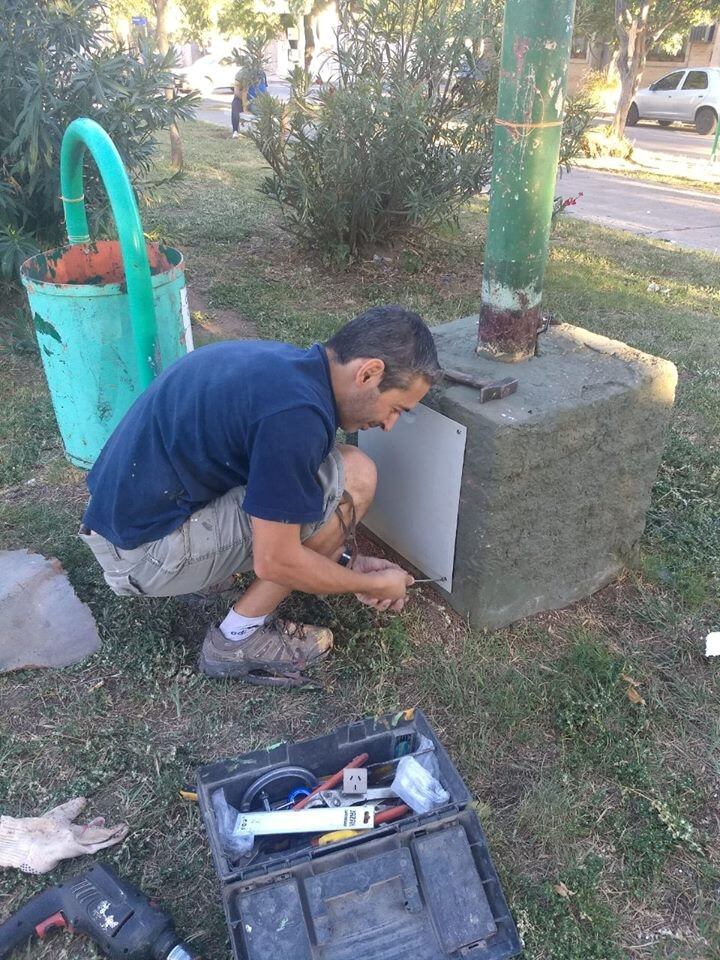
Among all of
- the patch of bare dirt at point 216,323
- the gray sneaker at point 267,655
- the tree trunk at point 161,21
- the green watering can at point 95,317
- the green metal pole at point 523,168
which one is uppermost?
the tree trunk at point 161,21

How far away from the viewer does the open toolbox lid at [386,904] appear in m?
1.47

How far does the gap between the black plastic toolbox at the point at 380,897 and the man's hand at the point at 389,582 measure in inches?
27.4

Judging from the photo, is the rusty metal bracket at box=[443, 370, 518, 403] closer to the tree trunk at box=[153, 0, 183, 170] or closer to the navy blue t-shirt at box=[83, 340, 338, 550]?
the navy blue t-shirt at box=[83, 340, 338, 550]

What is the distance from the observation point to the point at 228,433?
1.88 m

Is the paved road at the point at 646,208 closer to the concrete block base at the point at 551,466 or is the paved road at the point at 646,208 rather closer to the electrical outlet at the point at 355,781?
the concrete block base at the point at 551,466

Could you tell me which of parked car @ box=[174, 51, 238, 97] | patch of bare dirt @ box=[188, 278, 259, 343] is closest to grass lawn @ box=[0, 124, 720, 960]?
patch of bare dirt @ box=[188, 278, 259, 343]

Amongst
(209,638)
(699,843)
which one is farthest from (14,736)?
(699,843)

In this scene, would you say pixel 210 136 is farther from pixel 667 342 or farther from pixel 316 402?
pixel 316 402

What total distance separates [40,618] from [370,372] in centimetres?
142

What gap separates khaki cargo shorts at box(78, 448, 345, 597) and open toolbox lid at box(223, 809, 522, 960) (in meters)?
0.86

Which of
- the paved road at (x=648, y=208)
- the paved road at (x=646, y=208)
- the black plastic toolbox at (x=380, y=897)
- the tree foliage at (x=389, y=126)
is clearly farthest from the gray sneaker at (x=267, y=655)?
the paved road at (x=648, y=208)

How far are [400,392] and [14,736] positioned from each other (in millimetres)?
1402

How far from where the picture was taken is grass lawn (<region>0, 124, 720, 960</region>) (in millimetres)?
1746

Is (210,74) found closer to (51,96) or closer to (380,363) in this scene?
(51,96)
